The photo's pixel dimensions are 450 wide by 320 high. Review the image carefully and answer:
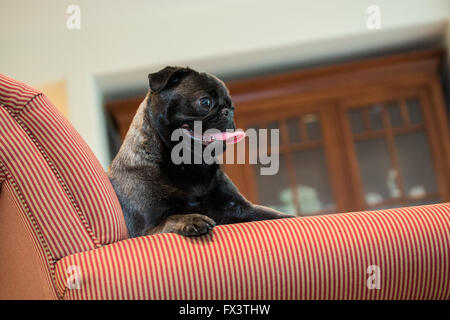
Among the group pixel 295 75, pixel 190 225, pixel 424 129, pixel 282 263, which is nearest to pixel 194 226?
pixel 190 225

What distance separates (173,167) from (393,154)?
338 cm

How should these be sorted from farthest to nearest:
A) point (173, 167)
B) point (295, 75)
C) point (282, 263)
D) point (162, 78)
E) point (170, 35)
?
point (295, 75), point (170, 35), point (162, 78), point (173, 167), point (282, 263)

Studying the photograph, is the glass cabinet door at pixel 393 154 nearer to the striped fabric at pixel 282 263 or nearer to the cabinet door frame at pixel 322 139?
the cabinet door frame at pixel 322 139

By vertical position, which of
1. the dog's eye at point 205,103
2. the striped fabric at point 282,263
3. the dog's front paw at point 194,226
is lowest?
the striped fabric at point 282,263

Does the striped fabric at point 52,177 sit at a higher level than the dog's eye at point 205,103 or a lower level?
lower

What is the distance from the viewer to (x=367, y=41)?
436 centimetres

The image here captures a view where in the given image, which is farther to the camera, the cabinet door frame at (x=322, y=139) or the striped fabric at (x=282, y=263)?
the cabinet door frame at (x=322, y=139)

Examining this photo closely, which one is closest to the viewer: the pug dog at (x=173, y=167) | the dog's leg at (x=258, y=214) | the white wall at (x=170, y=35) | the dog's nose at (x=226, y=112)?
Answer: the pug dog at (x=173, y=167)

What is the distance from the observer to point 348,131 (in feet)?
14.3

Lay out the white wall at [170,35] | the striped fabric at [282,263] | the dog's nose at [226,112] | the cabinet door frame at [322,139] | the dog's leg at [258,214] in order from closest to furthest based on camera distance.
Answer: the striped fabric at [282,263] < the dog's leg at [258,214] < the dog's nose at [226,112] < the white wall at [170,35] < the cabinet door frame at [322,139]

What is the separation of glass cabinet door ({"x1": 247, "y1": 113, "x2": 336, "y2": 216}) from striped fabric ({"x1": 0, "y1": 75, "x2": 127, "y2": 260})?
11.1 feet

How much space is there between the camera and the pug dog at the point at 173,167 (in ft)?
3.99

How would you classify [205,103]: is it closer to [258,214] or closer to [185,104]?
[185,104]

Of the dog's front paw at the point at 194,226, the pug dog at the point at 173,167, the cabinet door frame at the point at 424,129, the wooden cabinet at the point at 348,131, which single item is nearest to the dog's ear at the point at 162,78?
the pug dog at the point at 173,167
